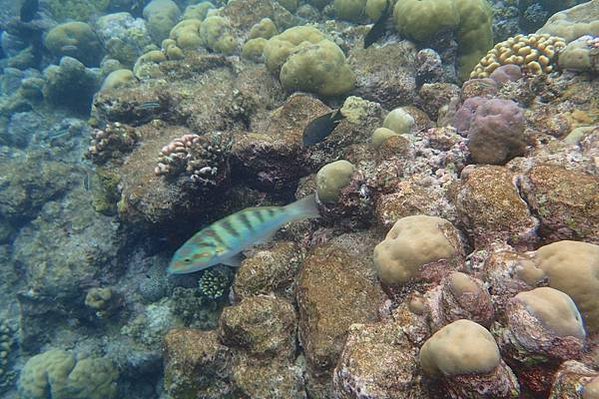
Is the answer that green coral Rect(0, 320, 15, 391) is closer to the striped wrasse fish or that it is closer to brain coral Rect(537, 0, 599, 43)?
the striped wrasse fish

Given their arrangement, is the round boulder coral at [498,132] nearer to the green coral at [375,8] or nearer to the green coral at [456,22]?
the green coral at [456,22]

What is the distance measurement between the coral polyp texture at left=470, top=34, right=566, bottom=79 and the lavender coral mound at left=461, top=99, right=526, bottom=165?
166 centimetres

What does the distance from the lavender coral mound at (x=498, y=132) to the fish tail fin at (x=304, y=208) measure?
181 centimetres

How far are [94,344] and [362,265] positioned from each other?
5486 millimetres

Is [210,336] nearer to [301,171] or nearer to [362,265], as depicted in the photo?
[362,265]

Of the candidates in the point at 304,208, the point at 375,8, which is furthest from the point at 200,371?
the point at 375,8

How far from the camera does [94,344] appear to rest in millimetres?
6465

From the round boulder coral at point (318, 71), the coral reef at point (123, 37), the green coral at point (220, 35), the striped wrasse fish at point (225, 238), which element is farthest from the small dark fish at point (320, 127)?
the coral reef at point (123, 37)

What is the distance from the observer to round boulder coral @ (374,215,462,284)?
273cm

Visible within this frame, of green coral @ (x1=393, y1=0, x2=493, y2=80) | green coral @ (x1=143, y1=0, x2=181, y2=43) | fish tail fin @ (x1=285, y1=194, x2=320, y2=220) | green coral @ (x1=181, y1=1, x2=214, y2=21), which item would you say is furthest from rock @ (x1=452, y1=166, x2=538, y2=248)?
green coral @ (x1=143, y1=0, x2=181, y2=43)

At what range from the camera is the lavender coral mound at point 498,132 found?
3.35 m

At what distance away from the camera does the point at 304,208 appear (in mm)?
4094

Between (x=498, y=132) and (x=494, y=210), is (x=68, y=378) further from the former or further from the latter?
(x=498, y=132)

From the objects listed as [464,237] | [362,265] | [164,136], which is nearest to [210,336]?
[362,265]
